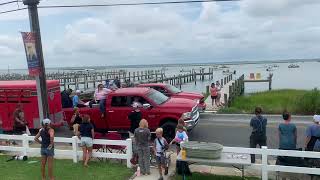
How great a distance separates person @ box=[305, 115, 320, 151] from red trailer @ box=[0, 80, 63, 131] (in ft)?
36.0

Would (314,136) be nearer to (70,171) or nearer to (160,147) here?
(160,147)

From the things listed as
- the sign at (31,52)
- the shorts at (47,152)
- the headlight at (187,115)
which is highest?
the sign at (31,52)

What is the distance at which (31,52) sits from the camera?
44.9ft

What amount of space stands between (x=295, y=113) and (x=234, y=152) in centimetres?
1155

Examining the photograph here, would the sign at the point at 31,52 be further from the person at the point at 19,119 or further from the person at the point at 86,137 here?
the person at the point at 86,137

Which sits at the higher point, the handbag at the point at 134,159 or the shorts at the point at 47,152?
the shorts at the point at 47,152

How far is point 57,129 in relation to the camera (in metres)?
19.0

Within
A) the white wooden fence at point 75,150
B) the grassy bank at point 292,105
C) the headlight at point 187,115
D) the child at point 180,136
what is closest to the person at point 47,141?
the white wooden fence at point 75,150

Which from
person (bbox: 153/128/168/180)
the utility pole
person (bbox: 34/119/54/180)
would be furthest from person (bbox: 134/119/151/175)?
the utility pole

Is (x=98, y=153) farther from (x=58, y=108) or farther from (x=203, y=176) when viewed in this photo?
(x=58, y=108)

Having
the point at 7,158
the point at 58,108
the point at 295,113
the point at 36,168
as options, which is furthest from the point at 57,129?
the point at 295,113

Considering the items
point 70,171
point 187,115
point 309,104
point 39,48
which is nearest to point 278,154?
point 187,115

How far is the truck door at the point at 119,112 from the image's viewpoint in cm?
Result: 1584

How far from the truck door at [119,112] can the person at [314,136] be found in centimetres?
728
